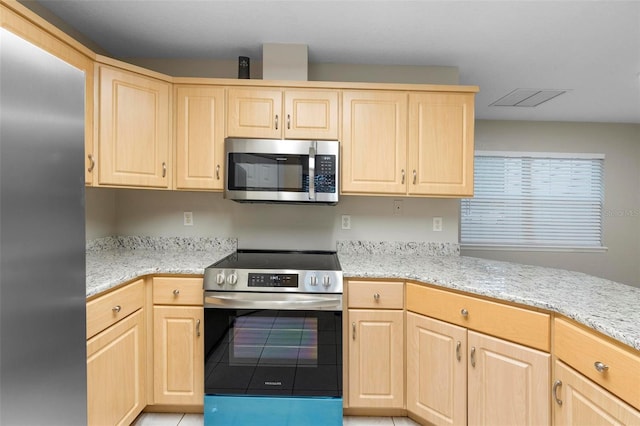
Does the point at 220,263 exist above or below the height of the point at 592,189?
below

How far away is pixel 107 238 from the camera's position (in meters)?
2.57

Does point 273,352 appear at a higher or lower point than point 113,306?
lower

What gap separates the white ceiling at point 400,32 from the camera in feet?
6.38

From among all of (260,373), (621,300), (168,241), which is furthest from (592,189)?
(168,241)

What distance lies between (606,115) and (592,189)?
0.91m

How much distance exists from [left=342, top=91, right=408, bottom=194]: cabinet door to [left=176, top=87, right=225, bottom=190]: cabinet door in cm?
86

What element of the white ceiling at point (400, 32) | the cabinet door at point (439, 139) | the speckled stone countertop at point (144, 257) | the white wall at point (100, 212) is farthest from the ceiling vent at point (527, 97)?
the white wall at point (100, 212)

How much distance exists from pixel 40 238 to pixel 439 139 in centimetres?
225

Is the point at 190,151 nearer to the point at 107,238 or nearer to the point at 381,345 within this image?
the point at 107,238

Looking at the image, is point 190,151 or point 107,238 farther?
point 107,238

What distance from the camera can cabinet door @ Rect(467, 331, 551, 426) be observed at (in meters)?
1.45

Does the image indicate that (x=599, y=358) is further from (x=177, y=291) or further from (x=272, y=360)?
(x=177, y=291)

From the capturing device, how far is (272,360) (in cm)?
192

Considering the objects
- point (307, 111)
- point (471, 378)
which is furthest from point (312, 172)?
point (471, 378)
